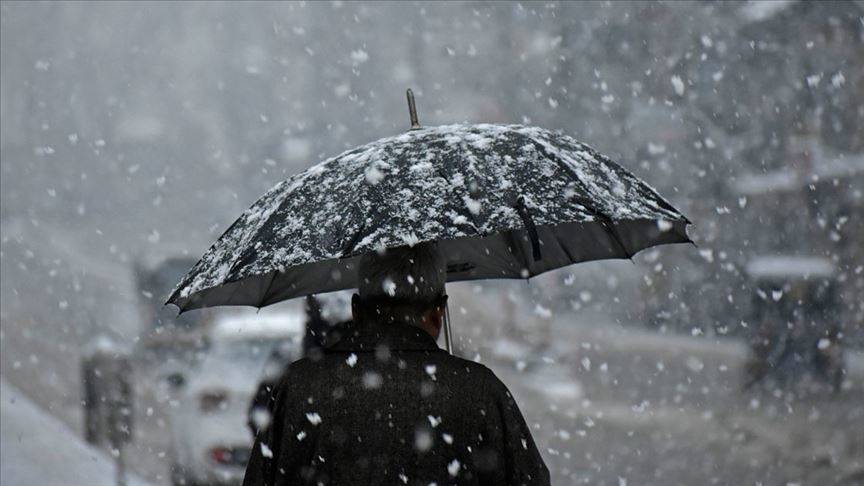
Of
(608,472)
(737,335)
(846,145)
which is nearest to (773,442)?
(608,472)

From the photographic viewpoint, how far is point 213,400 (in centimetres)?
737

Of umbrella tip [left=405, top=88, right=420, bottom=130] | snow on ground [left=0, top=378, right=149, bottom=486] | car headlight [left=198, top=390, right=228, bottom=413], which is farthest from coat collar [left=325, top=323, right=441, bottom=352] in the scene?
car headlight [left=198, top=390, right=228, bottom=413]

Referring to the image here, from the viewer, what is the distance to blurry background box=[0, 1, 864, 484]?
33.7 ft

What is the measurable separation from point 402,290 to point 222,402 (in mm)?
5431

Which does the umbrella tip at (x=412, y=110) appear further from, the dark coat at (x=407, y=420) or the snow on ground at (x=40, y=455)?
the snow on ground at (x=40, y=455)

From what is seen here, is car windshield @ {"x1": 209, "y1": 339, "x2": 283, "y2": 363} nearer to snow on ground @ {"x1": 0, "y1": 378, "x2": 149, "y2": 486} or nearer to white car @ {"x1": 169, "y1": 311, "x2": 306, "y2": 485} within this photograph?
white car @ {"x1": 169, "y1": 311, "x2": 306, "y2": 485}

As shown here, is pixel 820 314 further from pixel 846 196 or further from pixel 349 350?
pixel 349 350

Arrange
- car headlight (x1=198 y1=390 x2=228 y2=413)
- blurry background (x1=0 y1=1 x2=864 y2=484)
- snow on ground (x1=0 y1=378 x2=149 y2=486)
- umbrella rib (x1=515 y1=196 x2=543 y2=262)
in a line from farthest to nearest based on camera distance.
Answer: blurry background (x1=0 y1=1 x2=864 y2=484), car headlight (x1=198 y1=390 x2=228 y2=413), snow on ground (x1=0 y1=378 x2=149 y2=486), umbrella rib (x1=515 y1=196 x2=543 y2=262)

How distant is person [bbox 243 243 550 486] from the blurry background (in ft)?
18.7

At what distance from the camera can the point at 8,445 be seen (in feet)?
17.5

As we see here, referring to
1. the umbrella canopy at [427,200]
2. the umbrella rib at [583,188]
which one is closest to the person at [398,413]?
the umbrella canopy at [427,200]

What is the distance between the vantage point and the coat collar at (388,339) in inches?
86.3

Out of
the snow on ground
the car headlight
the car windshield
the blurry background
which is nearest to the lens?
the snow on ground

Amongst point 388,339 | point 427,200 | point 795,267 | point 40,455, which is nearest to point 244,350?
point 40,455
